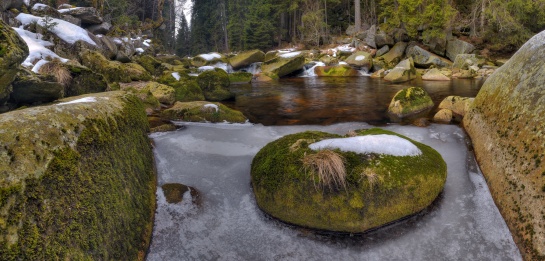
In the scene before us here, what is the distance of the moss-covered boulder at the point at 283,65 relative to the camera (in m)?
24.8

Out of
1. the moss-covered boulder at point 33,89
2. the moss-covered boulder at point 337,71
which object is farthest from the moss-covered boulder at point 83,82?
the moss-covered boulder at point 337,71

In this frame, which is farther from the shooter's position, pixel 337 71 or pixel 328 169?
pixel 337 71

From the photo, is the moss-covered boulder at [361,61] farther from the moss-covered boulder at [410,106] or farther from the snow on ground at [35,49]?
the snow on ground at [35,49]

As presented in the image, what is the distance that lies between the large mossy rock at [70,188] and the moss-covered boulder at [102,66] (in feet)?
30.4

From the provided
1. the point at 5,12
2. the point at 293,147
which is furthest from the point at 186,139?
the point at 5,12

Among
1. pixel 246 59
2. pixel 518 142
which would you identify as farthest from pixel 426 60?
pixel 518 142

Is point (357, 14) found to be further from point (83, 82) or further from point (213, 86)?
point (83, 82)

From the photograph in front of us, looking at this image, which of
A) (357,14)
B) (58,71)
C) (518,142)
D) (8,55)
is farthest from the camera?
(357,14)

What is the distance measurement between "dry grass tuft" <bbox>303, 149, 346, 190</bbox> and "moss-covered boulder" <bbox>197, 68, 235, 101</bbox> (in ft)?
31.2

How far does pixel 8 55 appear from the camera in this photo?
177 inches

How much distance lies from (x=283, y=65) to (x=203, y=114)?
16595mm

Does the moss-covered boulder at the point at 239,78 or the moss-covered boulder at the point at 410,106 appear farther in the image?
the moss-covered boulder at the point at 239,78

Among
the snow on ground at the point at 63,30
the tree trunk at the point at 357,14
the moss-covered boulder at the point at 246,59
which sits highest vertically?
the tree trunk at the point at 357,14

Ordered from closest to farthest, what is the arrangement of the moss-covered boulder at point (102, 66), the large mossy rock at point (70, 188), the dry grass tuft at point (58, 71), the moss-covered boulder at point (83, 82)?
the large mossy rock at point (70, 188)
the dry grass tuft at point (58, 71)
the moss-covered boulder at point (83, 82)
the moss-covered boulder at point (102, 66)
